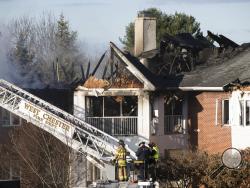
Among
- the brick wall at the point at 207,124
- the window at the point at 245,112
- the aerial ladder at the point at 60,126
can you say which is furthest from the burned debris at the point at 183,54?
the aerial ladder at the point at 60,126

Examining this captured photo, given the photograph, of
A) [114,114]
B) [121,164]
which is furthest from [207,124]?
[121,164]

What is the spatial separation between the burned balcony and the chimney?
5.06 meters

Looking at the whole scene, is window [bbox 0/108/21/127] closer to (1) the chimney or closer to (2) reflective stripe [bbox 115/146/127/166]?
(1) the chimney

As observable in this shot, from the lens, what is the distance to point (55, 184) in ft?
101

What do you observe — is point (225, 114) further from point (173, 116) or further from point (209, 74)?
point (173, 116)

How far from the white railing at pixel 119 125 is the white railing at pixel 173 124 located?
5.85 ft

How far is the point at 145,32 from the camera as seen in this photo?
136 ft

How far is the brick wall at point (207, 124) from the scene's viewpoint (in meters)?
36.0

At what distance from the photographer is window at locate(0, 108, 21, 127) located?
1597 inches

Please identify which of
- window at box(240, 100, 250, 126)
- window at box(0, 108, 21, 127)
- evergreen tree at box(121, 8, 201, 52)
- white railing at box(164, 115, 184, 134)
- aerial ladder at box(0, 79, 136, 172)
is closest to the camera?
aerial ladder at box(0, 79, 136, 172)

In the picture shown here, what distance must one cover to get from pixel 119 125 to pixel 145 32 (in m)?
6.70

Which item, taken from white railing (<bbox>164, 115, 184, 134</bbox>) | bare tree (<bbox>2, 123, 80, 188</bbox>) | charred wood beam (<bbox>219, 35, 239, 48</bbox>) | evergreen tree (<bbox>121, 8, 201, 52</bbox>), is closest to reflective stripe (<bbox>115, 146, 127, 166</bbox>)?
bare tree (<bbox>2, 123, 80, 188</bbox>)

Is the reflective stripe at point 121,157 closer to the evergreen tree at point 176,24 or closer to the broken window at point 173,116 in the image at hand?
the broken window at point 173,116

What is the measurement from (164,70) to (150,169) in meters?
15.7
